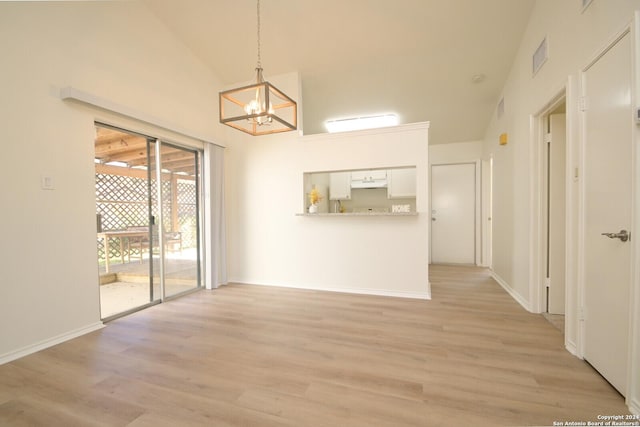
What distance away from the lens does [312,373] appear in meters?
1.96

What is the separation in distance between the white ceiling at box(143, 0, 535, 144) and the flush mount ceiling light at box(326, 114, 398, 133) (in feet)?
0.47

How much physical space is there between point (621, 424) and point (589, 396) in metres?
0.22

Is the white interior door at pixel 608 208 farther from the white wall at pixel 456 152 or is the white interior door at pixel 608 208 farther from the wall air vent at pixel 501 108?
the white wall at pixel 456 152

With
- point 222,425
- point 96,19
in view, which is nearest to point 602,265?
point 222,425

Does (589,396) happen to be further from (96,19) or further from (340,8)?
(96,19)

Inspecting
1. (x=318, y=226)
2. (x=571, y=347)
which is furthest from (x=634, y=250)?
(x=318, y=226)

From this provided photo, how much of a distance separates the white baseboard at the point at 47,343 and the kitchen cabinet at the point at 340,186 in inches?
178

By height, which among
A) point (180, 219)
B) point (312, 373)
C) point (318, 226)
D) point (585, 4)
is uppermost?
point (585, 4)

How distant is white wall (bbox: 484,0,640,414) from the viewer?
1.94m

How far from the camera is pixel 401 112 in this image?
188 inches

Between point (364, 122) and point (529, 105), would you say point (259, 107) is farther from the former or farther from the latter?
point (364, 122)

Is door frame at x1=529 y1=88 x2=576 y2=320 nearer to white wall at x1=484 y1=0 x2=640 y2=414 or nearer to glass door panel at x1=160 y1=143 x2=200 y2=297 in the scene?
white wall at x1=484 y1=0 x2=640 y2=414

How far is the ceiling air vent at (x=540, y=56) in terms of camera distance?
2732 millimetres

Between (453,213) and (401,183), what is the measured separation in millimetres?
1322
